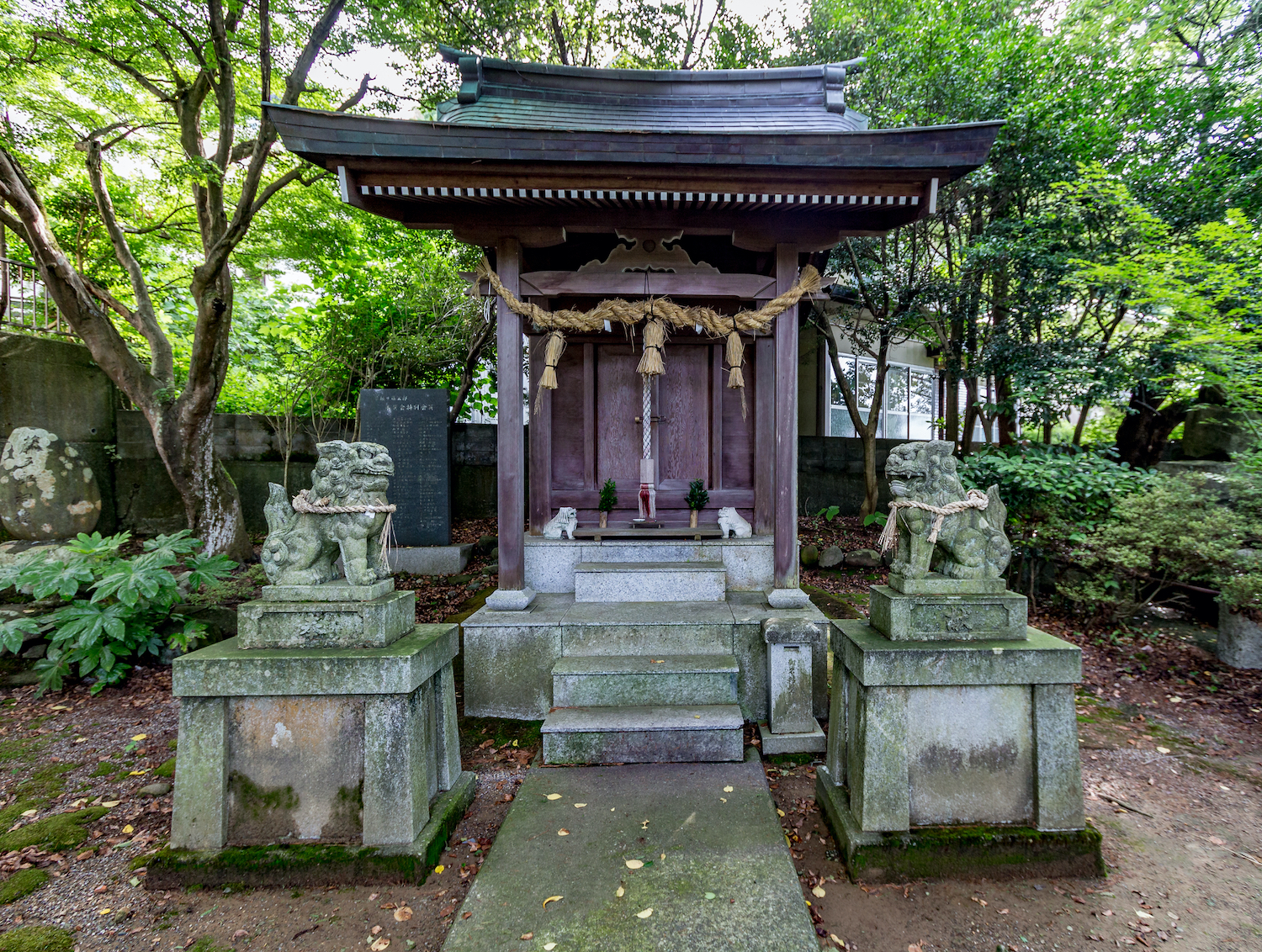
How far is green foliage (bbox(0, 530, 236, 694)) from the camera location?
420 centimetres

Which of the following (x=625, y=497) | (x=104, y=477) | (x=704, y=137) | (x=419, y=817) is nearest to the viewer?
(x=419, y=817)

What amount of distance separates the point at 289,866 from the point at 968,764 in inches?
126

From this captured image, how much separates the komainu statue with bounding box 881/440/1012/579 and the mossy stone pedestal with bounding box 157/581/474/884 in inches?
100

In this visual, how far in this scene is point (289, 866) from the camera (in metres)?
2.44

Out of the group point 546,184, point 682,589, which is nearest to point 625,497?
point 682,589

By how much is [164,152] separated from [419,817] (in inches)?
410

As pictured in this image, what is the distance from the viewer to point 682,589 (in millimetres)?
4699

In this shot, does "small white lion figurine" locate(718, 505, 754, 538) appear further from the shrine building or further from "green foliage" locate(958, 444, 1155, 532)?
"green foliage" locate(958, 444, 1155, 532)

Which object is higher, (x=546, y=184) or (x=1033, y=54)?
(x=1033, y=54)

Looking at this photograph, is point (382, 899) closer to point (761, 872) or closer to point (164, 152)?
point (761, 872)

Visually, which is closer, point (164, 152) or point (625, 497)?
point (625, 497)

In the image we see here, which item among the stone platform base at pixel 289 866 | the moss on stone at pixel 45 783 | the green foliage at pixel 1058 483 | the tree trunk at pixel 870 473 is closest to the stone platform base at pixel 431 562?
the moss on stone at pixel 45 783

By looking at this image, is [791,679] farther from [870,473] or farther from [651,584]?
[870,473]

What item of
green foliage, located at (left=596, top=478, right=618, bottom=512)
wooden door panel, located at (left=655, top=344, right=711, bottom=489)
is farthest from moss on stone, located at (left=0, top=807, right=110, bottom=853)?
wooden door panel, located at (left=655, top=344, right=711, bottom=489)
